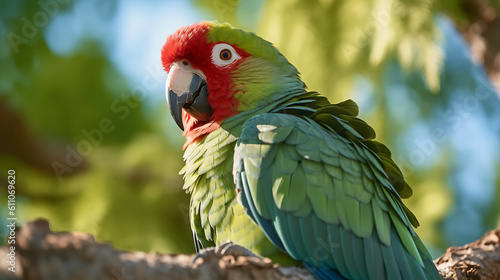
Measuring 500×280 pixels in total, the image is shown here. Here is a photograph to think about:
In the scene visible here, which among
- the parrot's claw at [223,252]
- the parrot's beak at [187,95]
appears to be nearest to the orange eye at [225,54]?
the parrot's beak at [187,95]

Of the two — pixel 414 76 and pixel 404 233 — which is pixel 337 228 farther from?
pixel 414 76

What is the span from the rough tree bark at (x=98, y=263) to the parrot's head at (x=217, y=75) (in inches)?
43.0

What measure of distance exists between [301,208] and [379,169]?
447mm

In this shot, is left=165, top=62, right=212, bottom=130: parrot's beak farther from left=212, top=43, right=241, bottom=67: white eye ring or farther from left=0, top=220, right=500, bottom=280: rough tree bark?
left=0, top=220, right=500, bottom=280: rough tree bark

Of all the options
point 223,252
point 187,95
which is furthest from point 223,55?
point 223,252

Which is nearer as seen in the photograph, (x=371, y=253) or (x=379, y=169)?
(x=371, y=253)

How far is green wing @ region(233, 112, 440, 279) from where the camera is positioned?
1877mm

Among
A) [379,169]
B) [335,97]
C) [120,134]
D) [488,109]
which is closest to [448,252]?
[379,169]

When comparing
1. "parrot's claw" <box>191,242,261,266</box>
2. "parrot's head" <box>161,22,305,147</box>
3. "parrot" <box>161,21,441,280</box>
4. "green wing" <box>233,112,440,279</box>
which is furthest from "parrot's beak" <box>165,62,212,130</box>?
"parrot's claw" <box>191,242,261,266</box>

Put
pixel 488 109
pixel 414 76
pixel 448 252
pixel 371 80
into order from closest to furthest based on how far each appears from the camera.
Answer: pixel 448 252, pixel 371 80, pixel 414 76, pixel 488 109

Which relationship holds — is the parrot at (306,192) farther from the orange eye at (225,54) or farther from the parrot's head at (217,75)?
the orange eye at (225,54)

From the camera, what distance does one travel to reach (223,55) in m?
2.56

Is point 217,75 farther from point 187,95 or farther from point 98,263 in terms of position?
point 98,263

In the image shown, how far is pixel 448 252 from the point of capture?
2.28 metres
